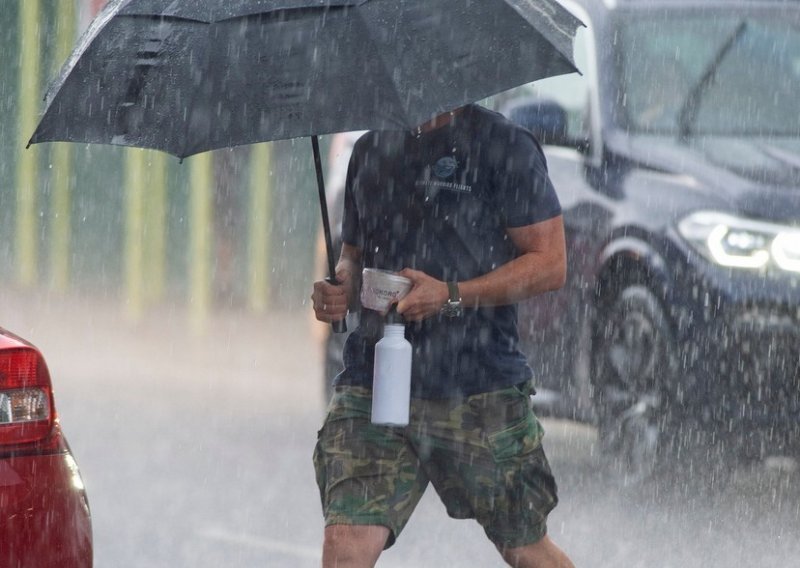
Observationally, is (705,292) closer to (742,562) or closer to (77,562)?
(742,562)

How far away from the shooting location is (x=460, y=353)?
434 cm

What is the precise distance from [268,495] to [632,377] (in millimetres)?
1601

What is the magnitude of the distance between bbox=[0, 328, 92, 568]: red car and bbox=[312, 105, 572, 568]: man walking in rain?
576 millimetres

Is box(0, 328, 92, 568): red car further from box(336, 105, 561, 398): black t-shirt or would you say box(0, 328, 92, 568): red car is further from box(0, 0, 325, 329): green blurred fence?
box(0, 0, 325, 329): green blurred fence

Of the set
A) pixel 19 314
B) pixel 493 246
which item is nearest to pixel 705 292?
pixel 493 246

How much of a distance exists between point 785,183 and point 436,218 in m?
3.32

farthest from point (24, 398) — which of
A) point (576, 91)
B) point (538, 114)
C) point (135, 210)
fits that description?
point (135, 210)

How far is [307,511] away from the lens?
7539 mm

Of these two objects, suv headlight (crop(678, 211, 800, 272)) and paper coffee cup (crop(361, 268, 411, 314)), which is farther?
suv headlight (crop(678, 211, 800, 272))

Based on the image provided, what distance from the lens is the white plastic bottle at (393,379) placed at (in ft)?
13.7

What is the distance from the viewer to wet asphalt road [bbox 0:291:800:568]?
6.72 metres

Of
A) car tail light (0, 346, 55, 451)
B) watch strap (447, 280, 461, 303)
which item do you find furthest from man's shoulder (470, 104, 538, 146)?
car tail light (0, 346, 55, 451)

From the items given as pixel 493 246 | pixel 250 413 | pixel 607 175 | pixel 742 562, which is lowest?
pixel 250 413

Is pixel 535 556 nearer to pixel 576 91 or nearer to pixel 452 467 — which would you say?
pixel 452 467
